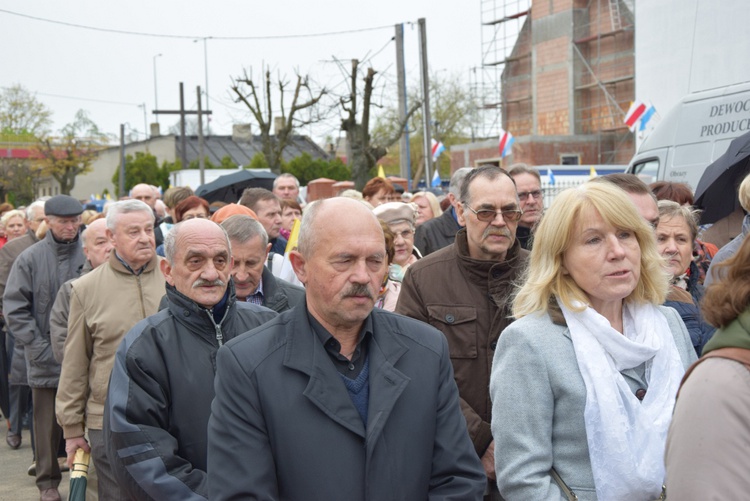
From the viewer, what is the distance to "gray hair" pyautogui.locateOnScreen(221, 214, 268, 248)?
5.21 meters

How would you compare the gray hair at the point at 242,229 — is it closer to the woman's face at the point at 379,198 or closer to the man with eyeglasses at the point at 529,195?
the man with eyeglasses at the point at 529,195

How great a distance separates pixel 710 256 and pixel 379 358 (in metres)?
3.50

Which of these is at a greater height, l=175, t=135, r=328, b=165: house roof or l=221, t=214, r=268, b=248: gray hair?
l=175, t=135, r=328, b=165: house roof

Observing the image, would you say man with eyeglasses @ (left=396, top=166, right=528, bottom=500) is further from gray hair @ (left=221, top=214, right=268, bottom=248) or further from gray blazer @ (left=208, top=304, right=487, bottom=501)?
gray blazer @ (left=208, top=304, right=487, bottom=501)

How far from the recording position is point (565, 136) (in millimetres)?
41031

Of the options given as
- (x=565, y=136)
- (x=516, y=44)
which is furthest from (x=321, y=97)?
(x=516, y=44)

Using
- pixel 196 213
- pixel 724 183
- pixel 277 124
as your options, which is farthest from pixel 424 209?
pixel 277 124

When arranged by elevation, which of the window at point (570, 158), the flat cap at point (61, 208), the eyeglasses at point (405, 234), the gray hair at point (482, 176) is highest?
the window at point (570, 158)

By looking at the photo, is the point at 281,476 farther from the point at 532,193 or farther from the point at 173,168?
the point at 173,168

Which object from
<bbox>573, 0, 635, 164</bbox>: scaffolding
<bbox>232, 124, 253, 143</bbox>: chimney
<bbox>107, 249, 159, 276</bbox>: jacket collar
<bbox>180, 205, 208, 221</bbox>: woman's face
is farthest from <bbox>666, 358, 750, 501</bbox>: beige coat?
<bbox>232, 124, 253, 143</bbox>: chimney

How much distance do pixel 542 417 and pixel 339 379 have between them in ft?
2.43

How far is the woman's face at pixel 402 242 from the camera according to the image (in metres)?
6.65

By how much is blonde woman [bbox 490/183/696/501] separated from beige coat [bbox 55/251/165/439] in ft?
9.94

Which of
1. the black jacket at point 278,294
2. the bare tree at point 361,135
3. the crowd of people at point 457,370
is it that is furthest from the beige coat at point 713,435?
the bare tree at point 361,135
